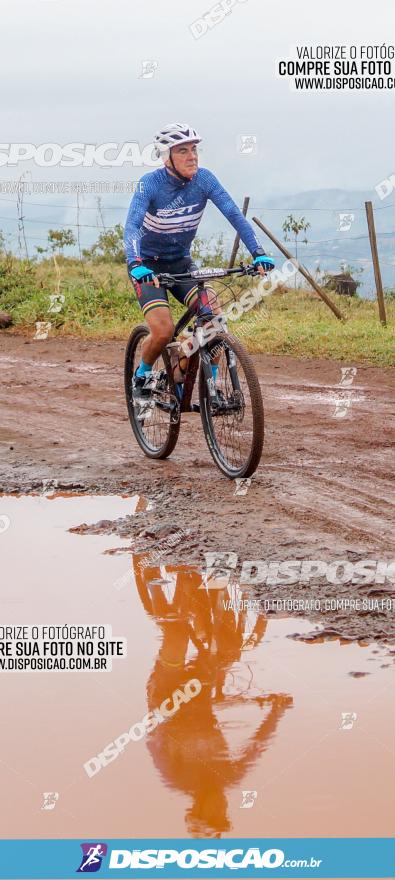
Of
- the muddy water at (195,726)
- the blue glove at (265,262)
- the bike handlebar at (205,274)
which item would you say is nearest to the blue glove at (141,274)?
the bike handlebar at (205,274)

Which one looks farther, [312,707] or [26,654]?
[26,654]

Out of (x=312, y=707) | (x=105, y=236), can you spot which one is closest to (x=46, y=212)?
(x=105, y=236)

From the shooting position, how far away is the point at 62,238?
82.9 feet

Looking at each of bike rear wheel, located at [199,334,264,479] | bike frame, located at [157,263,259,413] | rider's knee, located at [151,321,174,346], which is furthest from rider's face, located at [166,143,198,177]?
bike rear wheel, located at [199,334,264,479]

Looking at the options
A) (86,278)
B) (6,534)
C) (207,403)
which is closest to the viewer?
(6,534)

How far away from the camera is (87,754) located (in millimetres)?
3842

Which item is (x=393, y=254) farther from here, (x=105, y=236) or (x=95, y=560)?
(x=95, y=560)

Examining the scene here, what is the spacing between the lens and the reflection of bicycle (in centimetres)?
727

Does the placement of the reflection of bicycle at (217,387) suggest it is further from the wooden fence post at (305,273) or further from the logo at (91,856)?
the wooden fence post at (305,273)

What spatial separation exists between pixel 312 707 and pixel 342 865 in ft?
3.35

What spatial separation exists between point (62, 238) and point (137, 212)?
18.1m

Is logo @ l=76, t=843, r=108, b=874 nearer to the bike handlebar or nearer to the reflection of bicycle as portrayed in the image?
Answer: the reflection of bicycle

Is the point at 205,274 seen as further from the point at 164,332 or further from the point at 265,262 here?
the point at 164,332

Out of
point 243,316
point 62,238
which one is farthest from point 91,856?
point 62,238
